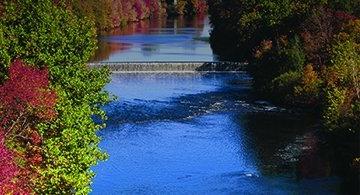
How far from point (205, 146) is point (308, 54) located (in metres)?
24.7

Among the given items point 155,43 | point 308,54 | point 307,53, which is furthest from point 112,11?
point 308,54

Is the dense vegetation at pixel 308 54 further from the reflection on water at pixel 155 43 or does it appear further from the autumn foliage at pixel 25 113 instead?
the autumn foliage at pixel 25 113

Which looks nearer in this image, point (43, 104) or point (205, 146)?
point (43, 104)

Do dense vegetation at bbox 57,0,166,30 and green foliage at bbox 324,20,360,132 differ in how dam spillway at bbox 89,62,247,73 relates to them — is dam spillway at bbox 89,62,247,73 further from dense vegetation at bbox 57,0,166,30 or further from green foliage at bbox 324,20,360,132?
dense vegetation at bbox 57,0,166,30

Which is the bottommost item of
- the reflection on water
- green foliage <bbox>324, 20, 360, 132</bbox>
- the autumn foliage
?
the reflection on water

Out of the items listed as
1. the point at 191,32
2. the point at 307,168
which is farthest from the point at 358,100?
the point at 191,32

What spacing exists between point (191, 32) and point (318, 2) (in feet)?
206

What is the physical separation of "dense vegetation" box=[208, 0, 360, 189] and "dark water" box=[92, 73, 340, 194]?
283 cm

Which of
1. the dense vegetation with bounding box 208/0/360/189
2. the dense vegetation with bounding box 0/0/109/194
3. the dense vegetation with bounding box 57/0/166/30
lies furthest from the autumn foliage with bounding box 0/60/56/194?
the dense vegetation with bounding box 57/0/166/30

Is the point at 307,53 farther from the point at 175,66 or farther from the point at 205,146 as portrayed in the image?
the point at 205,146

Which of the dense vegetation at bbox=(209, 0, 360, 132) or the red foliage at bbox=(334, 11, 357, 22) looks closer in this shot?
the dense vegetation at bbox=(209, 0, 360, 132)

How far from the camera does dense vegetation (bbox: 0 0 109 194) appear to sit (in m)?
30.6

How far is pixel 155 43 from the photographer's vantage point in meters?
127

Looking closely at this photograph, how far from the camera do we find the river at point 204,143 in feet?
156
